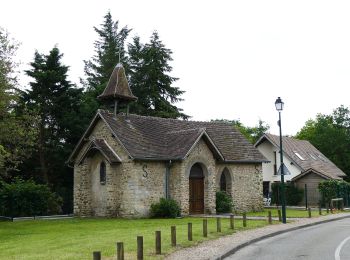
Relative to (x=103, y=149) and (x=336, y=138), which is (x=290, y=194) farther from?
(x=103, y=149)

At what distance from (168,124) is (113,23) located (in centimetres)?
3162

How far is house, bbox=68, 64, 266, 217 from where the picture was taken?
29.9m

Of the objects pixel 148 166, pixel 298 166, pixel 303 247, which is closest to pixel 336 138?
pixel 298 166

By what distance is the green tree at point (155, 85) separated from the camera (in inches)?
1964

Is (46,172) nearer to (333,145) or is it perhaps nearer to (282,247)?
(282,247)

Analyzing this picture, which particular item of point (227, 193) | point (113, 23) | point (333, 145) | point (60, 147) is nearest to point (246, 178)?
point (227, 193)

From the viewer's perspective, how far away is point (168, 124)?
35062mm

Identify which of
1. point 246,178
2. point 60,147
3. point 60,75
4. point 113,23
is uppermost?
point 113,23

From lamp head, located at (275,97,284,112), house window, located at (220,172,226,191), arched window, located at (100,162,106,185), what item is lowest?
house window, located at (220,172,226,191)

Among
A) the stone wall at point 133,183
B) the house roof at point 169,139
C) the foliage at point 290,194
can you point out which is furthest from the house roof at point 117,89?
the foliage at point 290,194

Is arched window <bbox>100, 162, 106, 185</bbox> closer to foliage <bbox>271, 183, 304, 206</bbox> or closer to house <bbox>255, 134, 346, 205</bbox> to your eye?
foliage <bbox>271, 183, 304, 206</bbox>

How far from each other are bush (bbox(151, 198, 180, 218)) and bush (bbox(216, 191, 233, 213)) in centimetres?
406

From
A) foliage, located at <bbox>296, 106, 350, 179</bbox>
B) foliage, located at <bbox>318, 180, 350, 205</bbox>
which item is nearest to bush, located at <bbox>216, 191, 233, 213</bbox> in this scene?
foliage, located at <bbox>318, 180, 350, 205</bbox>

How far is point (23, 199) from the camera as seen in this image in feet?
110
